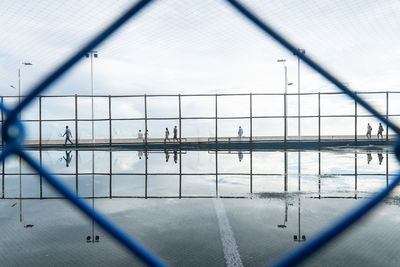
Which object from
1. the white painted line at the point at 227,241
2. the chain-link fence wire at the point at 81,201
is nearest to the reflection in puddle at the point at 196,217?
the white painted line at the point at 227,241

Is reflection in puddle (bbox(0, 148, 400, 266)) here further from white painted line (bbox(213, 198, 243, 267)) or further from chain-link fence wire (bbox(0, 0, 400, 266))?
chain-link fence wire (bbox(0, 0, 400, 266))

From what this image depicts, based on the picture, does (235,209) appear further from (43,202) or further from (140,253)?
(140,253)

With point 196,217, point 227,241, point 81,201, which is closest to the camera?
point 81,201

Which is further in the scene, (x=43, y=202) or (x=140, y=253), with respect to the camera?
(x=43, y=202)

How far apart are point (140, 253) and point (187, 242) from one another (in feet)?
7.73

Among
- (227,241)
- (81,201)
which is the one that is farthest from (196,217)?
(81,201)

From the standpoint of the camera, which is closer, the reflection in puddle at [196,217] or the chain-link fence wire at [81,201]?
the chain-link fence wire at [81,201]

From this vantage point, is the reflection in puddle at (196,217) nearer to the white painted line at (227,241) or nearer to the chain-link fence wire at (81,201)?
the white painted line at (227,241)

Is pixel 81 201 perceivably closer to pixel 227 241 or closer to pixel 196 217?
pixel 227 241

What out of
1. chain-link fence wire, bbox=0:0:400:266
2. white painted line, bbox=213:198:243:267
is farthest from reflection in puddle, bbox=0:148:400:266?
chain-link fence wire, bbox=0:0:400:266

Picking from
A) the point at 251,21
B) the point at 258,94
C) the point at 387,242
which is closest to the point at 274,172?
the point at 387,242

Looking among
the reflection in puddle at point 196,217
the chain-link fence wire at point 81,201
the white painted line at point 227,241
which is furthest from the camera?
the reflection in puddle at point 196,217

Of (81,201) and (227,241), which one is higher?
(81,201)

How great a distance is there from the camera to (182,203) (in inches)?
207
